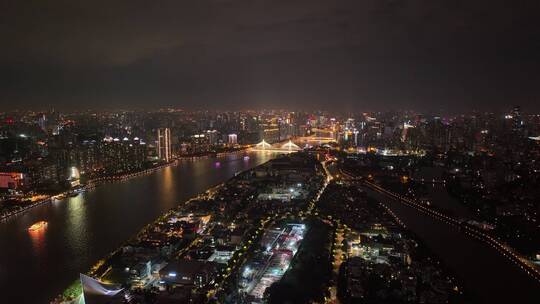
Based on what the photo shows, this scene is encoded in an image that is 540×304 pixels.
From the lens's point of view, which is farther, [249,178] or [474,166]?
[474,166]

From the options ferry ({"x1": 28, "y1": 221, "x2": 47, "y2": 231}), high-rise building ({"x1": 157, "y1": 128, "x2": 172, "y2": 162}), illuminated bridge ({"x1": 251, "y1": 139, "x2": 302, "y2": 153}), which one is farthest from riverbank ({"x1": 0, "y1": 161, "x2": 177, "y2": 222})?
illuminated bridge ({"x1": 251, "y1": 139, "x2": 302, "y2": 153})

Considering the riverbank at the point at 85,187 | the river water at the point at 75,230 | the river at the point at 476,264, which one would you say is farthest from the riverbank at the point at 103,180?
the river at the point at 476,264

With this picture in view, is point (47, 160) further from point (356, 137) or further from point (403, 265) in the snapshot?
point (356, 137)

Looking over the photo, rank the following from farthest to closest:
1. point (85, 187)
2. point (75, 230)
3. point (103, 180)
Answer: point (103, 180), point (85, 187), point (75, 230)

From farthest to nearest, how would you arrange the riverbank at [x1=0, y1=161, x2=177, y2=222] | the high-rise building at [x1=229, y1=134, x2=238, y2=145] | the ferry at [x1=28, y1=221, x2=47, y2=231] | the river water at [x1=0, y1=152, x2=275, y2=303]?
1. the high-rise building at [x1=229, y1=134, x2=238, y2=145]
2. the riverbank at [x1=0, y1=161, x2=177, y2=222]
3. the ferry at [x1=28, y1=221, x2=47, y2=231]
4. the river water at [x1=0, y1=152, x2=275, y2=303]

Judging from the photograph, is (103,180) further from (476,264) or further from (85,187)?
(476,264)

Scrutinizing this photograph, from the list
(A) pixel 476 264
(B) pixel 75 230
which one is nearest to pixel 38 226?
(B) pixel 75 230

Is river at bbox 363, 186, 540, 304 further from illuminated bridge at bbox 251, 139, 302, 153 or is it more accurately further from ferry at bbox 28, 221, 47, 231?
illuminated bridge at bbox 251, 139, 302, 153

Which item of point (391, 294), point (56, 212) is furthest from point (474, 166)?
point (56, 212)
